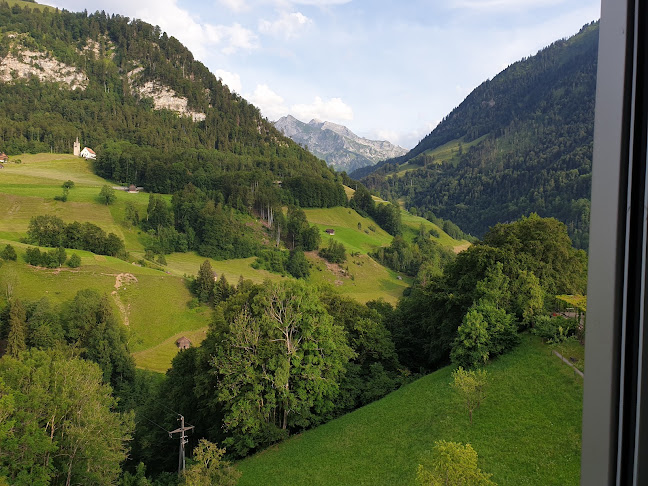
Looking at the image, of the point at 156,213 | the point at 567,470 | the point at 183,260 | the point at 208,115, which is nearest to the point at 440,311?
the point at 567,470

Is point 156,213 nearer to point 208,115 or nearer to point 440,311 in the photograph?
point 440,311

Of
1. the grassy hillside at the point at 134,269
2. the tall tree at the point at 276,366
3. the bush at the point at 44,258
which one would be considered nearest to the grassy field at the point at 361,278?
the grassy hillside at the point at 134,269

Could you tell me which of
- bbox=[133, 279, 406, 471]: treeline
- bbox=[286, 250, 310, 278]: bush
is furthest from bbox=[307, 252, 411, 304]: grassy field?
bbox=[133, 279, 406, 471]: treeline

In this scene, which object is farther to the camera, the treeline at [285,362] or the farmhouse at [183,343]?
the farmhouse at [183,343]

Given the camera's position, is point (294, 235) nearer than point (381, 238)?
Yes

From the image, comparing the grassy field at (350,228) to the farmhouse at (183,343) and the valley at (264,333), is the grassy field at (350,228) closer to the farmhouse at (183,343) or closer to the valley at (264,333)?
the valley at (264,333)
